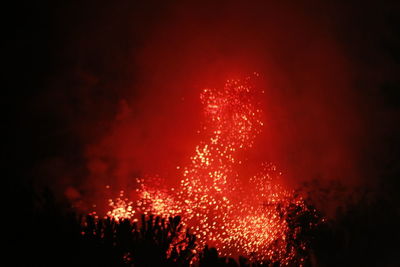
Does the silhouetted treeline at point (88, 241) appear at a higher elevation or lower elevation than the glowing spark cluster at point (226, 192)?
lower

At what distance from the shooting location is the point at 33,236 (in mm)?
2863

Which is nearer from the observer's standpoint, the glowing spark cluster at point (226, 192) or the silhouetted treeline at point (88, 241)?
the silhouetted treeline at point (88, 241)

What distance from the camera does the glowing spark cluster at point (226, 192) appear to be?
457cm

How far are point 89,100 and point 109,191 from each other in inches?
41.3

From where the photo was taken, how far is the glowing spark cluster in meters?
4.57

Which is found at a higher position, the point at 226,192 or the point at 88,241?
the point at 226,192

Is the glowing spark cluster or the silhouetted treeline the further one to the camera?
the glowing spark cluster

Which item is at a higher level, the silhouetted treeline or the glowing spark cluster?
the glowing spark cluster

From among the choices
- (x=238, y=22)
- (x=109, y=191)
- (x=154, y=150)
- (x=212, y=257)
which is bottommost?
(x=212, y=257)

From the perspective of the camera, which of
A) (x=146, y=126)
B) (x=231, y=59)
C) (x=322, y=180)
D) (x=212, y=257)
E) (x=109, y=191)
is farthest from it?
(x=322, y=180)

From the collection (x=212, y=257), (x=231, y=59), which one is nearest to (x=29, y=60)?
(x=231, y=59)

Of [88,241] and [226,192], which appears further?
[226,192]

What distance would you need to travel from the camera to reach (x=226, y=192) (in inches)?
191

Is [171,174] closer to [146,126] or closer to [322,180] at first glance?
[146,126]
